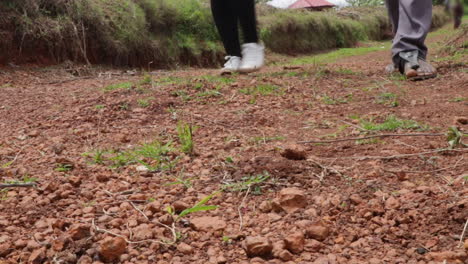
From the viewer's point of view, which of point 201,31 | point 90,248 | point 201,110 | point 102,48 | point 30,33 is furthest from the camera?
point 201,31

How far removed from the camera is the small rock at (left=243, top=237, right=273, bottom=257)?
89 cm

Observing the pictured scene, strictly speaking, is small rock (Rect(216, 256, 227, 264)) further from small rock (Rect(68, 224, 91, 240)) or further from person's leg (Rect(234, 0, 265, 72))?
person's leg (Rect(234, 0, 265, 72))

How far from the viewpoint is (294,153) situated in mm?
1418

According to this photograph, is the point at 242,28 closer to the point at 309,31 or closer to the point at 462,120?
the point at 462,120

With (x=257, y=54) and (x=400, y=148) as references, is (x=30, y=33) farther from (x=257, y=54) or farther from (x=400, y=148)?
(x=400, y=148)

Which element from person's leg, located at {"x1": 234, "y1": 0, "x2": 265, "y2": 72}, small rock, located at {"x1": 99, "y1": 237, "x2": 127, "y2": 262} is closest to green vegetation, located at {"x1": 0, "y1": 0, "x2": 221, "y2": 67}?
person's leg, located at {"x1": 234, "y1": 0, "x2": 265, "y2": 72}

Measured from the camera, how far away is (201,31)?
7.61 metres

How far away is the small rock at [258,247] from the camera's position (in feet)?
2.93

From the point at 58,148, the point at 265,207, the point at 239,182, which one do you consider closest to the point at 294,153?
the point at 239,182

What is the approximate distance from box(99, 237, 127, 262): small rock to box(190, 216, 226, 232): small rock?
19cm

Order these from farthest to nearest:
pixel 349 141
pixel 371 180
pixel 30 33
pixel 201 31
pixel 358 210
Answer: pixel 201 31, pixel 30 33, pixel 349 141, pixel 371 180, pixel 358 210

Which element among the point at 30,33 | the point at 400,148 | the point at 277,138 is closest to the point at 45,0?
the point at 30,33

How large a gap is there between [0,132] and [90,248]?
1474 millimetres

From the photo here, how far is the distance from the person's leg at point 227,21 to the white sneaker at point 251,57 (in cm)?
14
